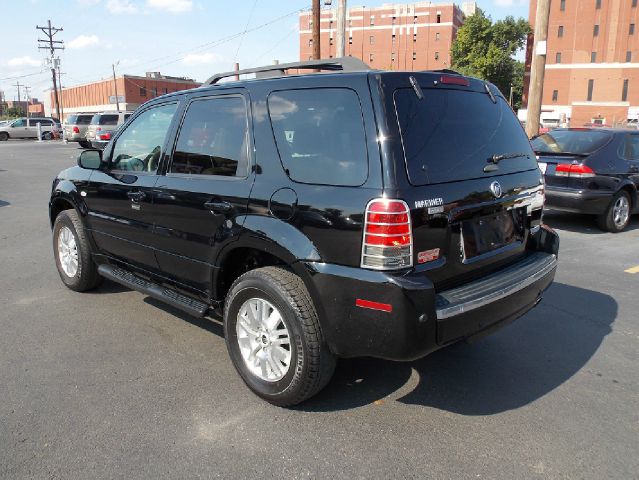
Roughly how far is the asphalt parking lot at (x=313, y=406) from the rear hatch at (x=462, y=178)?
2.71ft

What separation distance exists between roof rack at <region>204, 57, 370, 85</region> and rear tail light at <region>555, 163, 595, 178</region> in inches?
228

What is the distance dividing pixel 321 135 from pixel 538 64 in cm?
1217

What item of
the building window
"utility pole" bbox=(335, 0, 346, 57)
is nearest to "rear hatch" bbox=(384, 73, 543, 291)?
"utility pole" bbox=(335, 0, 346, 57)

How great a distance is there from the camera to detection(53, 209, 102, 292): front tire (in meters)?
4.88

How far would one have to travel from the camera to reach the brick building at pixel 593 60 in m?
77.8

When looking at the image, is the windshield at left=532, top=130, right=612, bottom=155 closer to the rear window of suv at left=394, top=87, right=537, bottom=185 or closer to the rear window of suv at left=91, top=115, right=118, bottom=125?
the rear window of suv at left=394, top=87, right=537, bottom=185

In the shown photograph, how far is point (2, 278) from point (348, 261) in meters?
4.70

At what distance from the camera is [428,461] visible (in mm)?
2652

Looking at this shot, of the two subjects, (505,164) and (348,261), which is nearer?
(348,261)

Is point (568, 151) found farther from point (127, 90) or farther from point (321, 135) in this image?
point (127, 90)

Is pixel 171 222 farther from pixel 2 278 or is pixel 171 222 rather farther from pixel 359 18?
pixel 359 18

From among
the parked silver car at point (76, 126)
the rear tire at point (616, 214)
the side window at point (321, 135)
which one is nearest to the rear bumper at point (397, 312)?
the side window at point (321, 135)

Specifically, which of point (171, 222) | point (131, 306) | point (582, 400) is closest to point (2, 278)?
point (131, 306)

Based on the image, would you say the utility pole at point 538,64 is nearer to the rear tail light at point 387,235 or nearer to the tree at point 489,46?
the rear tail light at point 387,235
